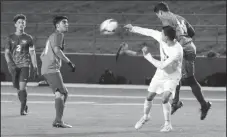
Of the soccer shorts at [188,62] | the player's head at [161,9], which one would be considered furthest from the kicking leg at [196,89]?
the player's head at [161,9]

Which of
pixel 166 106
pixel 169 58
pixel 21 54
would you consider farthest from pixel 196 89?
pixel 21 54

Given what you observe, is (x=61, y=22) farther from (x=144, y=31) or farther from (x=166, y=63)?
(x=166, y=63)

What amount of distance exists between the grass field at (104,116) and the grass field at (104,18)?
375 cm

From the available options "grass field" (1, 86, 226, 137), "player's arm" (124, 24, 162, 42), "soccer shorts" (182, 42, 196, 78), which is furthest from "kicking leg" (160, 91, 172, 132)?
"soccer shorts" (182, 42, 196, 78)

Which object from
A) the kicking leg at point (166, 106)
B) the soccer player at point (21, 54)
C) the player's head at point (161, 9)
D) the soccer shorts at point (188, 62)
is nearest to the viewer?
the kicking leg at point (166, 106)

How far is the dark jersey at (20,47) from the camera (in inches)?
528

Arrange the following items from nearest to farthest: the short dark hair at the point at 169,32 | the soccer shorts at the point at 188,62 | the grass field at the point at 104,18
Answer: the short dark hair at the point at 169,32 → the soccer shorts at the point at 188,62 → the grass field at the point at 104,18

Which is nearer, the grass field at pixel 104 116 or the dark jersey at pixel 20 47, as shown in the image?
the grass field at pixel 104 116

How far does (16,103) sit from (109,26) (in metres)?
3.98

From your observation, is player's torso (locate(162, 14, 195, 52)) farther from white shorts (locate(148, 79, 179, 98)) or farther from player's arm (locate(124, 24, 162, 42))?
white shorts (locate(148, 79, 179, 98))

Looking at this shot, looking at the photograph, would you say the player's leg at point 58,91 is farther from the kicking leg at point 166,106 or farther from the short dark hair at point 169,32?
the short dark hair at point 169,32

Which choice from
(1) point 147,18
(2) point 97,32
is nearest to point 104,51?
(2) point 97,32

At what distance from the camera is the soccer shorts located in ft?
38.2

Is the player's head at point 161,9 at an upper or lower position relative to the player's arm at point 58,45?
upper
